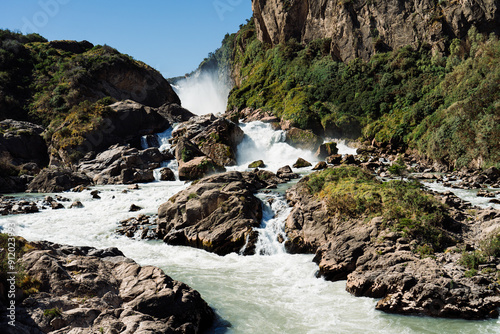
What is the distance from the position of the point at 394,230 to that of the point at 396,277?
2586 mm

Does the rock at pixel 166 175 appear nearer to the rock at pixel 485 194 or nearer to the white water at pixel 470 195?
the white water at pixel 470 195

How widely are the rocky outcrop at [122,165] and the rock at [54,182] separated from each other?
287 centimetres

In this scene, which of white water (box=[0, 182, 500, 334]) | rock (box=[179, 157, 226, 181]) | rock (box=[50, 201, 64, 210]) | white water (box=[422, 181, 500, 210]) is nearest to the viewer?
white water (box=[0, 182, 500, 334])

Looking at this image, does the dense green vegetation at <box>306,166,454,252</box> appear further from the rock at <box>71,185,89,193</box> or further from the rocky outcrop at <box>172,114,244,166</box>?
the rocky outcrop at <box>172,114,244,166</box>

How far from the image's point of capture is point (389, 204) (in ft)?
47.7

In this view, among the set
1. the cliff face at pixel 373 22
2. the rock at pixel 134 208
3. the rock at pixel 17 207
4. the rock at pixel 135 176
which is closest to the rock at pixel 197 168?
the rock at pixel 135 176

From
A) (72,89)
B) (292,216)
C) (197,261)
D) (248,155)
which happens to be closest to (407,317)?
(292,216)

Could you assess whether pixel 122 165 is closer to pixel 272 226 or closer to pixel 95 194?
pixel 95 194

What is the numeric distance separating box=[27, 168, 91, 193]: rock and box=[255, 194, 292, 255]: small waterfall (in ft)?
76.2

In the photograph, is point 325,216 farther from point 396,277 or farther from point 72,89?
point 72,89

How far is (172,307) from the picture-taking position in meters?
9.16

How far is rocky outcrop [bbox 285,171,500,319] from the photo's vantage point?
9.83m

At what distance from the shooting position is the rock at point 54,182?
32.9 m

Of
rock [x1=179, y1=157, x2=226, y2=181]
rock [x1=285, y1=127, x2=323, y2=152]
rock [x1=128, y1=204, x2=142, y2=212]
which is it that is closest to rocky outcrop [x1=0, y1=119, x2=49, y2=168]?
rock [x1=179, y1=157, x2=226, y2=181]
